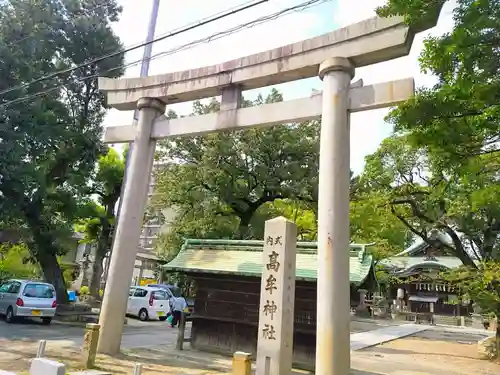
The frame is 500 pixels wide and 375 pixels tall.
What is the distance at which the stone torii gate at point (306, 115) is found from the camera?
23.9 ft

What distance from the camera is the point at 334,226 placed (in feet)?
24.5

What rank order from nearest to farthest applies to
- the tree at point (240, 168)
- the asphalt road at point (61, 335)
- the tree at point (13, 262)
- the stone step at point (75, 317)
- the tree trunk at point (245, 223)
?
the asphalt road at point (61, 335) < the stone step at point (75, 317) < the tree at point (240, 168) < the tree trunk at point (245, 223) < the tree at point (13, 262)

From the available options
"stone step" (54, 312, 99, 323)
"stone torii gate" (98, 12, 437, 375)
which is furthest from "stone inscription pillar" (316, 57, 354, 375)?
"stone step" (54, 312, 99, 323)

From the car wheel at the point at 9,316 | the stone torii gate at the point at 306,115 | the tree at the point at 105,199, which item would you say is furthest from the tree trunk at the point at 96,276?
the stone torii gate at the point at 306,115

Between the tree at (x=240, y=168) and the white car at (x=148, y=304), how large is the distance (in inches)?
180

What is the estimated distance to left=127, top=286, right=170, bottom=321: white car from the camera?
21.4 metres

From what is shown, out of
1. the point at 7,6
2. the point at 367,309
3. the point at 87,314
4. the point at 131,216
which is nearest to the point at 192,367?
→ the point at 131,216

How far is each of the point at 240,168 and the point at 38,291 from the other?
1044 cm

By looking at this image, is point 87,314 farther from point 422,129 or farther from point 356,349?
point 422,129

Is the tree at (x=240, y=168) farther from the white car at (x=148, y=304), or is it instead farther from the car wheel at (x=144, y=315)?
the car wheel at (x=144, y=315)

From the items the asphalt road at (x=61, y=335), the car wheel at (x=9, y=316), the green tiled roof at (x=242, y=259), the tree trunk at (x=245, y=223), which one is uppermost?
the tree trunk at (x=245, y=223)

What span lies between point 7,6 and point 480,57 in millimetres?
16423

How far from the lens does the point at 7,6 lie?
1552 centimetres

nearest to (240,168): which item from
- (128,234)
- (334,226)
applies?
(128,234)
